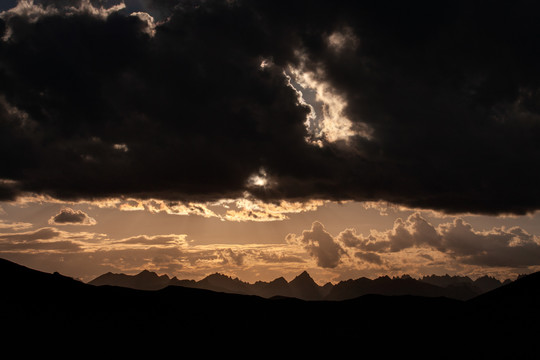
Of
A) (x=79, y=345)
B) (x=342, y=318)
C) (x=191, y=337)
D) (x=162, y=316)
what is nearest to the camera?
(x=79, y=345)

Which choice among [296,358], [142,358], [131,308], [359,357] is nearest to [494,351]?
[359,357]

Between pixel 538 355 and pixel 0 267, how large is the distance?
145 m

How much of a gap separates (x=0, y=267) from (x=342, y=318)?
4093 inches

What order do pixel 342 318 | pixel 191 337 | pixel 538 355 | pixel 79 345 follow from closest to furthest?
pixel 538 355
pixel 79 345
pixel 191 337
pixel 342 318

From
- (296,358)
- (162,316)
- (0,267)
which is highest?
(0,267)

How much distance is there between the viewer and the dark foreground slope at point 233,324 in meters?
108

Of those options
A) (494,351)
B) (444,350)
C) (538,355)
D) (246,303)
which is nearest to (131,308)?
(246,303)

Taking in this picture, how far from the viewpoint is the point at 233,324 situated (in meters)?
128

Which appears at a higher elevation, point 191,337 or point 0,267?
point 0,267

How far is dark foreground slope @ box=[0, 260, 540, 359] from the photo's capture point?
108 m

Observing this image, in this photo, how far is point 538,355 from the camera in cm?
9800

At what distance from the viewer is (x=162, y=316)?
128 metres

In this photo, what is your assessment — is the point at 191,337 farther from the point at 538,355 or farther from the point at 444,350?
the point at 538,355

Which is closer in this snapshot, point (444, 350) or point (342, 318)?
point (444, 350)
